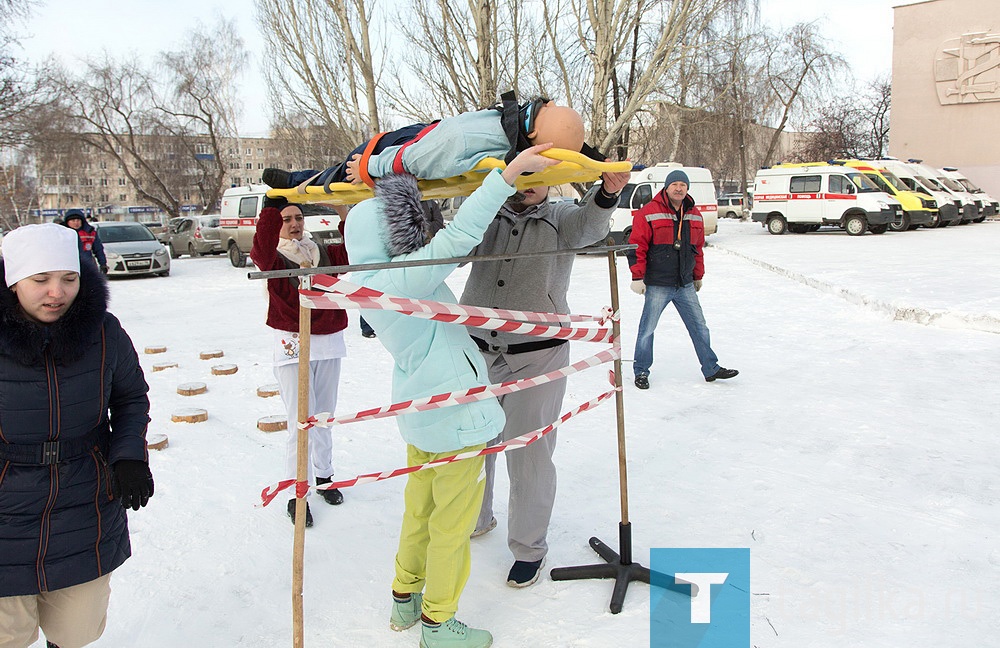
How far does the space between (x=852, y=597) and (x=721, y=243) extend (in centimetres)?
2074

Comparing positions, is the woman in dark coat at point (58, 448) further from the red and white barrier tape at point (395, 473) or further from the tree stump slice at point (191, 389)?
the tree stump slice at point (191, 389)

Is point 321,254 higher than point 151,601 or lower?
higher

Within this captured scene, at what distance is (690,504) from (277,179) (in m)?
2.78

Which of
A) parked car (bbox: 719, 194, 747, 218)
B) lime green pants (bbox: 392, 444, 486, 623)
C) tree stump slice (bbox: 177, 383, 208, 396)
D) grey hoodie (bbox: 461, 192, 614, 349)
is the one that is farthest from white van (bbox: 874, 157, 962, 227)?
lime green pants (bbox: 392, 444, 486, 623)

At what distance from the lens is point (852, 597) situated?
9.82 feet

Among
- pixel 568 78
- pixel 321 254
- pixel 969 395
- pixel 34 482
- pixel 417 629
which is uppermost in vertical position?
pixel 568 78

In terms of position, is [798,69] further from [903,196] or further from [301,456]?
[301,456]

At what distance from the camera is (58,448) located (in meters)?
2.26

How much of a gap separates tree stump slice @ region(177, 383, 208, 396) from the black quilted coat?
4426 millimetres

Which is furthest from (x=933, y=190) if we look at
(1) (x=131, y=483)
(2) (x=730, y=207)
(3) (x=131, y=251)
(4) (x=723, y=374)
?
(1) (x=131, y=483)

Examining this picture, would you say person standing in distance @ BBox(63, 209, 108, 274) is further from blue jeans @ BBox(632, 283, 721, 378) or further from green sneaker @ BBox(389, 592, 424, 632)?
green sneaker @ BBox(389, 592, 424, 632)

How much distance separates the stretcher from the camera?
2.37 metres

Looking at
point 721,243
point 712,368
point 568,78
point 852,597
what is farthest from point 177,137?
point 852,597

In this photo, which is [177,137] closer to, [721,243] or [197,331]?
[721,243]
